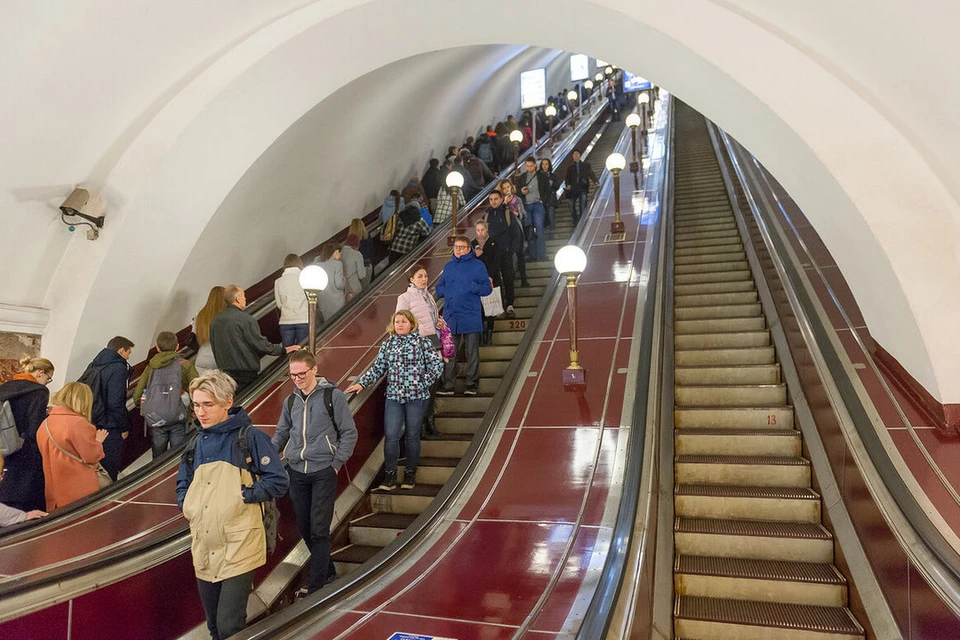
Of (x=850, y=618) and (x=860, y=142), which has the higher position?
(x=860, y=142)

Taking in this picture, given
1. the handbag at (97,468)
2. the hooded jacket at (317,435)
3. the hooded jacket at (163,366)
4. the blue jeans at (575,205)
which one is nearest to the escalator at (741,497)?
the hooded jacket at (317,435)

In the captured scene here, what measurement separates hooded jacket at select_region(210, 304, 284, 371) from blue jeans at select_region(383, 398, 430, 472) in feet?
5.62

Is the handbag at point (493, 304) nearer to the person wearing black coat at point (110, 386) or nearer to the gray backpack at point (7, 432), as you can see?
the person wearing black coat at point (110, 386)

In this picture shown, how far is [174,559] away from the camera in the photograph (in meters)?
4.01

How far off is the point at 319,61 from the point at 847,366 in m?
6.36

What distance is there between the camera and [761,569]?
14.6ft

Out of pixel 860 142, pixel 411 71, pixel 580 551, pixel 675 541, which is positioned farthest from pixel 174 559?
pixel 411 71

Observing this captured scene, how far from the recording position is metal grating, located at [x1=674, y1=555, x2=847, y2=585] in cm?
429

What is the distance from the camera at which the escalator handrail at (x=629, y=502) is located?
2.92m

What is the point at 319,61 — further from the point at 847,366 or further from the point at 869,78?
the point at 847,366

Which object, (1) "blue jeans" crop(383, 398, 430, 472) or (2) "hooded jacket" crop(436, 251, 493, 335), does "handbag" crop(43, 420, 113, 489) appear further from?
(2) "hooded jacket" crop(436, 251, 493, 335)

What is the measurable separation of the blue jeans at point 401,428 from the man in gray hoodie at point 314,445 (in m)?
1.10

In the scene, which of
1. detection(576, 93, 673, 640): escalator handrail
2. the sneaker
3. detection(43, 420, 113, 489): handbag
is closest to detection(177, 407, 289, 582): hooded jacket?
detection(576, 93, 673, 640): escalator handrail

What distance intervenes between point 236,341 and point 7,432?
2186 mm
